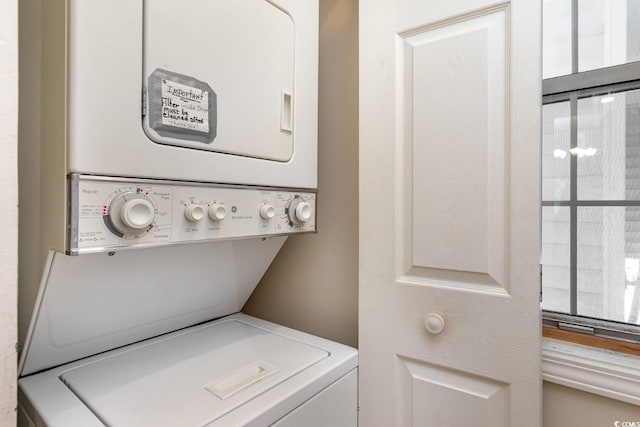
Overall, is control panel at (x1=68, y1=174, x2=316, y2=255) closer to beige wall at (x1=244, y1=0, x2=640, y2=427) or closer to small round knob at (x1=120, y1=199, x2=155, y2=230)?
small round knob at (x1=120, y1=199, x2=155, y2=230)

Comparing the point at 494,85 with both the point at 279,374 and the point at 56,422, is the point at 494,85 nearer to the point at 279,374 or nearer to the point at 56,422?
the point at 279,374

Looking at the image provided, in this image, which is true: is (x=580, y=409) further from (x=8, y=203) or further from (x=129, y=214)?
(x=8, y=203)

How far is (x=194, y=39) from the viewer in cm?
104

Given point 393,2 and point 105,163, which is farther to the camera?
point 393,2

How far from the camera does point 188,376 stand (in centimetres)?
122

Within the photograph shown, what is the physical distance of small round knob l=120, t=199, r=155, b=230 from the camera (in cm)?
88

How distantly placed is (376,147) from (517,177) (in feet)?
1.76

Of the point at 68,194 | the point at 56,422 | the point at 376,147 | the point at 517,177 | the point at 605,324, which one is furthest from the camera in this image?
Result: the point at 376,147

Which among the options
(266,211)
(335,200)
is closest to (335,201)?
(335,200)

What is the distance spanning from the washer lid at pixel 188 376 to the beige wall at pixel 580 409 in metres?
0.83

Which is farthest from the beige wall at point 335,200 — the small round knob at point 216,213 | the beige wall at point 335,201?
the small round knob at point 216,213

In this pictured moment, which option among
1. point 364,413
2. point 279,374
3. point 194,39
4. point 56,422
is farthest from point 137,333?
point 194,39

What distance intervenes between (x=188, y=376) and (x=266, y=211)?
65 centimetres

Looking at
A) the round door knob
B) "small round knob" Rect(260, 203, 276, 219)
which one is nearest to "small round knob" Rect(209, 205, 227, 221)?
"small round knob" Rect(260, 203, 276, 219)
